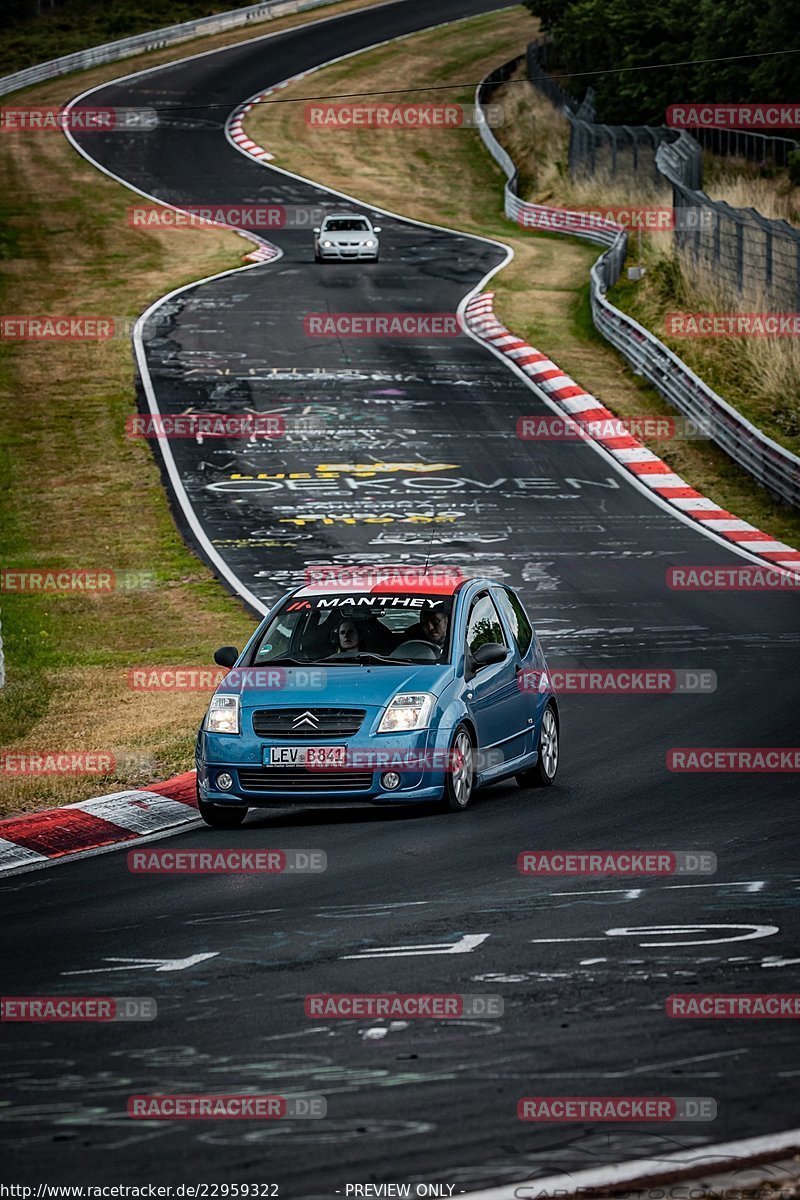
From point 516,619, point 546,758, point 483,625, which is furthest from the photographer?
point 516,619

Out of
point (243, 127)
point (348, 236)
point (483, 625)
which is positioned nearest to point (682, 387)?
point (348, 236)

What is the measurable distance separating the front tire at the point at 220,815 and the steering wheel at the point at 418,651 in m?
1.49

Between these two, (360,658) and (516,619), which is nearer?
(360,658)

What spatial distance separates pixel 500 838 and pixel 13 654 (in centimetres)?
947

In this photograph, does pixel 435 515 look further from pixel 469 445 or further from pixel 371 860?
pixel 371 860

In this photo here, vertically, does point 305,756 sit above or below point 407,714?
below

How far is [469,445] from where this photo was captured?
31375 mm

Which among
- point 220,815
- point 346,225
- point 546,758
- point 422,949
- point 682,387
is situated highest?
point 346,225

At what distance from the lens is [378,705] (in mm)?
12156

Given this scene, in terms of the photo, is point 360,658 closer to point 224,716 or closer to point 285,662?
point 285,662

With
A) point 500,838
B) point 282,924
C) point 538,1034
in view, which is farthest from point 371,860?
point 538,1034

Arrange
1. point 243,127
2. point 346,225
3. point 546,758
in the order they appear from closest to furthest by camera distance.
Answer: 1. point 546,758
2. point 346,225
3. point 243,127

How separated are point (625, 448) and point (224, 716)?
19642mm

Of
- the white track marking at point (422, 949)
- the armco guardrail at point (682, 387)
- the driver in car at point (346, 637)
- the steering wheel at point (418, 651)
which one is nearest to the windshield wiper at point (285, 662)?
the driver in car at point (346, 637)
